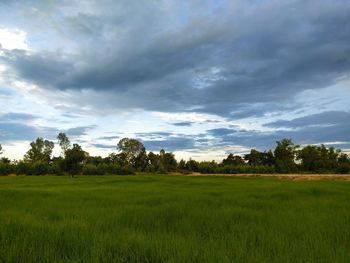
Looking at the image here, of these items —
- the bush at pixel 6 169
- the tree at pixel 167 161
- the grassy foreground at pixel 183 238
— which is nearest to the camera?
the grassy foreground at pixel 183 238

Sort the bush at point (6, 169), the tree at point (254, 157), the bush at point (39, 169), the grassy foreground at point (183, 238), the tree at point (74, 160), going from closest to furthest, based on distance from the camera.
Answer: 1. the grassy foreground at point (183, 238)
2. the tree at point (74, 160)
3. the bush at point (39, 169)
4. the bush at point (6, 169)
5. the tree at point (254, 157)

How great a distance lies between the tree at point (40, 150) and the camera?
8532 centimetres

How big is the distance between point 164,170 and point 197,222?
6043 cm

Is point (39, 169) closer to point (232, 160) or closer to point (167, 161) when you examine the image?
point (167, 161)

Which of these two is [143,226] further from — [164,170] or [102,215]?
[164,170]

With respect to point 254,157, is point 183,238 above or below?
below

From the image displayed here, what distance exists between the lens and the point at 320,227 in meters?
6.09

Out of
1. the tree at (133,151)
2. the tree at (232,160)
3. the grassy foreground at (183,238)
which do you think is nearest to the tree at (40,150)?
the tree at (133,151)

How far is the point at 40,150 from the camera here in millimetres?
87875

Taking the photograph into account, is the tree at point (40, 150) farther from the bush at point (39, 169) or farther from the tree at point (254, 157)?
the tree at point (254, 157)

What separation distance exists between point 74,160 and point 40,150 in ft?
129

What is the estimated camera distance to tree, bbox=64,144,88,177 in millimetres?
52625

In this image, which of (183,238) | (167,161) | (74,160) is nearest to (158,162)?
(167,161)

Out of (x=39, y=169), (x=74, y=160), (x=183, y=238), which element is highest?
(x=74, y=160)
